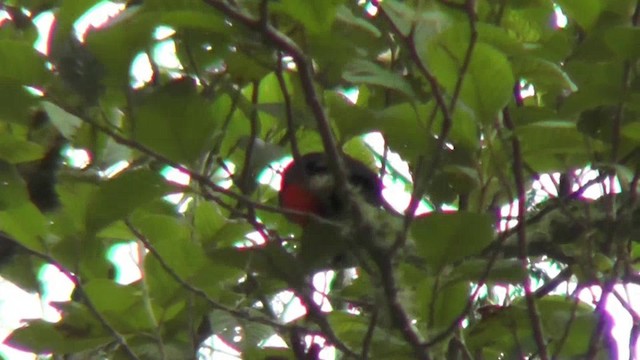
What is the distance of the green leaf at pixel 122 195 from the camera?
0.82 metres

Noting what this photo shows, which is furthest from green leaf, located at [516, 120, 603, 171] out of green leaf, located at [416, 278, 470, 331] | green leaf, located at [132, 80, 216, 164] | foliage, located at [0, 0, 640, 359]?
green leaf, located at [132, 80, 216, 164]

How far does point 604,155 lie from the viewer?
0.92 meters

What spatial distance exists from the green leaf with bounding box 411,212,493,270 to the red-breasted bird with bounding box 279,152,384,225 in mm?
67

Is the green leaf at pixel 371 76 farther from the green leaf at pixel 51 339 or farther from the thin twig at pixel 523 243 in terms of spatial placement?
the green leaf at pixel 51 339

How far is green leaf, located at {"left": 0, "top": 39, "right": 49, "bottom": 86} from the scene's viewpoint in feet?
2.53

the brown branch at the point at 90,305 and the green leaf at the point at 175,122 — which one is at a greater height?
the green leaf at the point at 175,122

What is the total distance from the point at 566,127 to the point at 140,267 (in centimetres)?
39

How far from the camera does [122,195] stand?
2.74 feet

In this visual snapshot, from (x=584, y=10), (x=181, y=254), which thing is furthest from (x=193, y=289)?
(x=584, y=10)

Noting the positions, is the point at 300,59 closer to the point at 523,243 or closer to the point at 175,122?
the point at 175,122

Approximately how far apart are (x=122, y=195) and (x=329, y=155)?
0.59 feet

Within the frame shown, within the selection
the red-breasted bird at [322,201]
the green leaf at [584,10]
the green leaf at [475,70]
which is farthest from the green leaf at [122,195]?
the green leaf at [584,10]

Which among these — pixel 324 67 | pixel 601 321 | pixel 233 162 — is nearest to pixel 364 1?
pixel 233 162

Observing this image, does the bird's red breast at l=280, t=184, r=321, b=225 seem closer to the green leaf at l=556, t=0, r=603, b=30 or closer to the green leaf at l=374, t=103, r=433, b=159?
the green leaf at l=374, t=103, r=433, b=159
